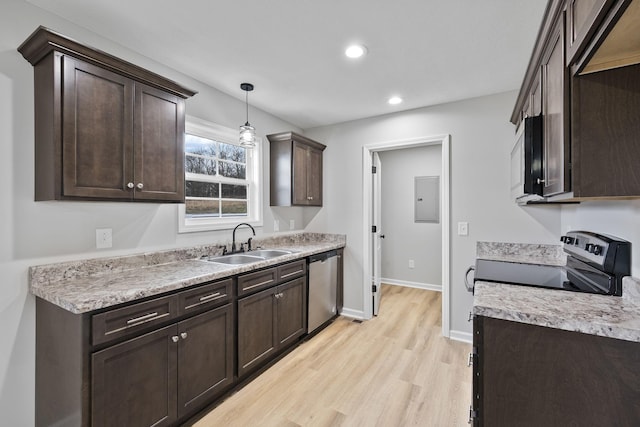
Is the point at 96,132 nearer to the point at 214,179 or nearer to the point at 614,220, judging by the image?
the point at 214,179

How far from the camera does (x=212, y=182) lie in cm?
288

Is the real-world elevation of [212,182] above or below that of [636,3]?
below

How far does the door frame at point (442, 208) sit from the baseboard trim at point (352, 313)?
0.22ft

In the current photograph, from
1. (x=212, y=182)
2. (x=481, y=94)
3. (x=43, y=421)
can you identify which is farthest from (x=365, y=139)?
(x=43, y=421)

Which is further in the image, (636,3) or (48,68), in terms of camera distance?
(48,68)

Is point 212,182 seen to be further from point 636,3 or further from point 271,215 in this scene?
point 636,3

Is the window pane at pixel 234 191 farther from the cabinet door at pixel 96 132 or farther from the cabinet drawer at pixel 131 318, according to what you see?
the cabinet drawer at pixel 131 318

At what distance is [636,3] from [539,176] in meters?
0.95

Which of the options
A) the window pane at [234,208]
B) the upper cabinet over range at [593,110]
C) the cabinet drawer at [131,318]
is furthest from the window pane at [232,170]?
the upper cabinet over range at [593,110]

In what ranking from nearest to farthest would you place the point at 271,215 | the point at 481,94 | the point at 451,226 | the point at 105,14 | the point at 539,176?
the point at 539,176 < the point at 105,14 < the point at 481,94 < the point at 451,226 < the point at 271,215

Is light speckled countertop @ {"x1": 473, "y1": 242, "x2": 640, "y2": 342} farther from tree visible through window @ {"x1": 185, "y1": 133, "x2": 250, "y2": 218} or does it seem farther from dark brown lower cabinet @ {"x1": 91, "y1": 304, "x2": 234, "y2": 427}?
tree visible through window @ {"x1": 185, "y1": 133, "x2": 250, "y2": 218}

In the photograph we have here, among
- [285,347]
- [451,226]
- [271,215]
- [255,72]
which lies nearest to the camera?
[255,72]

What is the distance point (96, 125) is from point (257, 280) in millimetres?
1467

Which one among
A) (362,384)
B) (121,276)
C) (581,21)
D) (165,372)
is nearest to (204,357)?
(165,372)
